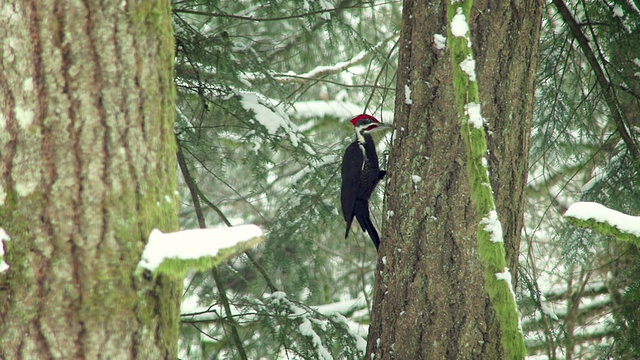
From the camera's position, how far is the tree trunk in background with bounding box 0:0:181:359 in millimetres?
1276

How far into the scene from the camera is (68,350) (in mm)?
1275

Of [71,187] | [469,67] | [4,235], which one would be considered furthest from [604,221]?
[4,235]

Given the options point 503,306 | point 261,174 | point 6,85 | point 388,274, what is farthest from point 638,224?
point 261,174

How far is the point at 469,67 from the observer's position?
3.25 ft

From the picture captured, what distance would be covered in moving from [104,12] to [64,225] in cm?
48

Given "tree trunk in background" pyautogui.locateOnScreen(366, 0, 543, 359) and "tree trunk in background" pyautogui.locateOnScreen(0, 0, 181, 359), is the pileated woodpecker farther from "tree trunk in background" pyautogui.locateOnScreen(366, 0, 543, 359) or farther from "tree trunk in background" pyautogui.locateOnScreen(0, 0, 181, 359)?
"tree trunk in background" pyautogui.locateOnScreen(0, 0, 181, 359)

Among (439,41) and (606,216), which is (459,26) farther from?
(439,41)

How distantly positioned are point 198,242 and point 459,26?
2.14ft

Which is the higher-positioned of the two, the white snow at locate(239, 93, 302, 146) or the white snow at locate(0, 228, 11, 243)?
the white snow at locate(239, 93, 302, 146)

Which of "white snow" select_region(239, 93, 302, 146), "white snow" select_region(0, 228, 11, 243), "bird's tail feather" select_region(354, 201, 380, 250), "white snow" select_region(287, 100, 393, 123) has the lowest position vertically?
"white snow" select_region(0, 228, 11, 243)

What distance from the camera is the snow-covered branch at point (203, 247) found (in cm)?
119

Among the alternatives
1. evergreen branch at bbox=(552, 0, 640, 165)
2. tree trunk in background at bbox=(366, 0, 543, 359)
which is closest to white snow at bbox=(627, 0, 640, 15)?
evergreen branch at bbox=(552, 0, 640, 165)

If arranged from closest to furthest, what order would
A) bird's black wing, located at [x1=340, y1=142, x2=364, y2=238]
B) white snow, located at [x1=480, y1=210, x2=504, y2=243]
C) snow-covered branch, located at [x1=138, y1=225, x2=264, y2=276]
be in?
white snow, located at [x1=480, y1=210, x2=504, y2=243]
snow-covered branch, located at [x1=138, y1=225, x2=264, y2=276]
bird's black wing, located at [x1=340, y1=142, x2=364, y2=238]

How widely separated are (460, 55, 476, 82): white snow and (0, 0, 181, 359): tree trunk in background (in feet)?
2.49
